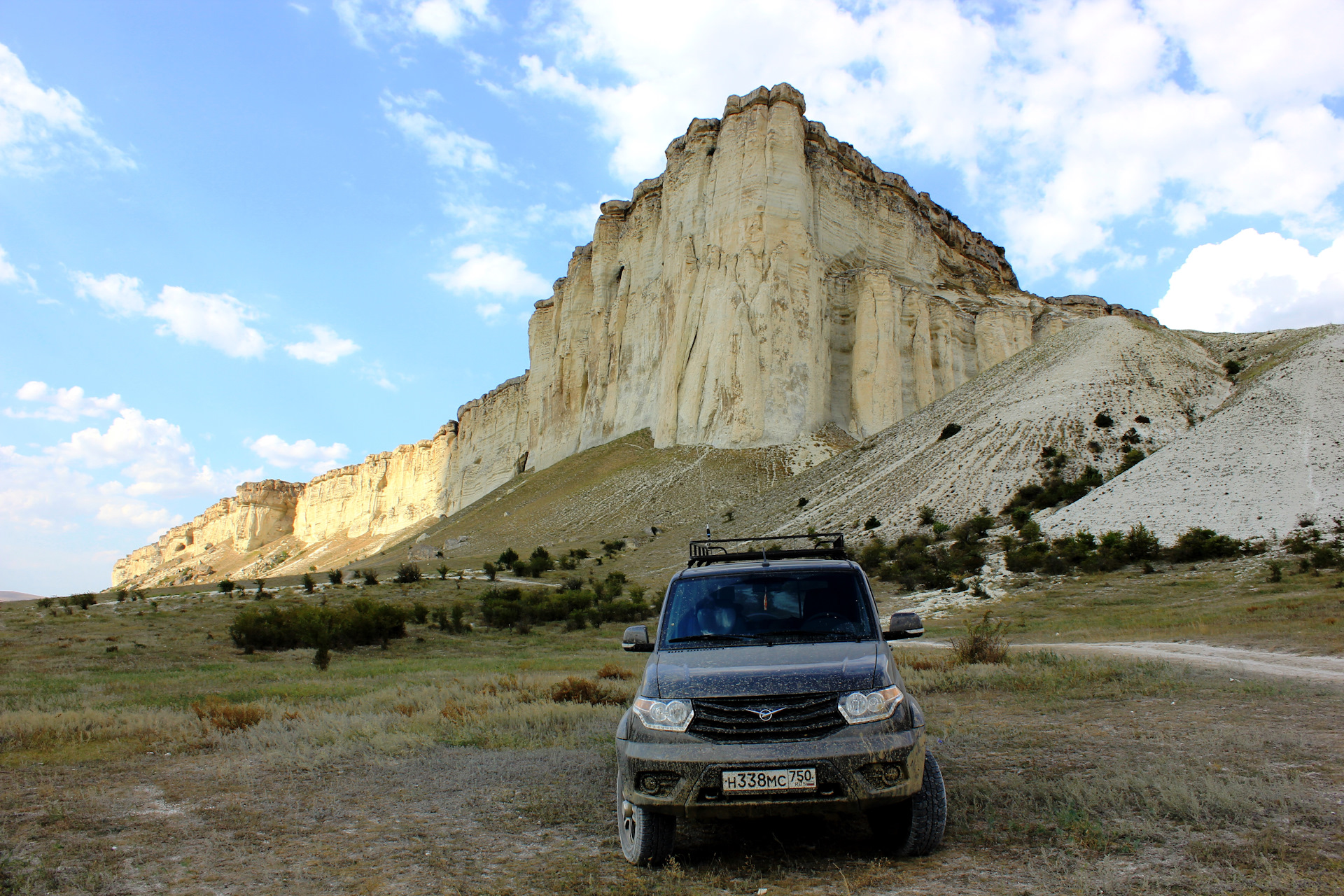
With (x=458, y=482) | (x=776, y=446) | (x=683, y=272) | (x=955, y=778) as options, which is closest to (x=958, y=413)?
(x=776, y=446)

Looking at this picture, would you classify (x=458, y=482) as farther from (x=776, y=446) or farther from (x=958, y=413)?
(x=958, y=413)

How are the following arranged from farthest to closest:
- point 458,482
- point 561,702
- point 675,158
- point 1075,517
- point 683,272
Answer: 1. point 458,482
2. point 675,158
3. point 683,272
4. point 1075,517
5. point 561,702

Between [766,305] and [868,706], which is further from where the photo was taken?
[766,305]

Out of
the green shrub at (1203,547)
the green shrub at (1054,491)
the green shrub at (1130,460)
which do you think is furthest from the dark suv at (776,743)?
the green shrub at (1130,460)

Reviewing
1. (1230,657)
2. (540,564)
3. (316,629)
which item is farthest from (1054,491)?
(316,629)

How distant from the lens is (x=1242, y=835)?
4.34 metres

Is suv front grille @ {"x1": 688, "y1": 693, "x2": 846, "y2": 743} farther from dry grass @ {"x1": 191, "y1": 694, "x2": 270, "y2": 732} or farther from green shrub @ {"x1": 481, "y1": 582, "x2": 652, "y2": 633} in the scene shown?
green shrub @ {"x1": 481, "y1": 582, "x2": 652, "y2": 633}

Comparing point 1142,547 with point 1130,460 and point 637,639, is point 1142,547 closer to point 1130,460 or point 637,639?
point 1130,460

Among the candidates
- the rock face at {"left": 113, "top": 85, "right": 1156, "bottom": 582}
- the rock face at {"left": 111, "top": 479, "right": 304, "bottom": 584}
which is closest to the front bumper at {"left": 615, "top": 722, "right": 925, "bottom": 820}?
the rock face at {"left": 113, "top": 85, "right": 1156, "bottom": 582}

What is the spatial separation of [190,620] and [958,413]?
36362 mm

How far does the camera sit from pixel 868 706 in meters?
4.24

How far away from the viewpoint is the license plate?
400 centimetres

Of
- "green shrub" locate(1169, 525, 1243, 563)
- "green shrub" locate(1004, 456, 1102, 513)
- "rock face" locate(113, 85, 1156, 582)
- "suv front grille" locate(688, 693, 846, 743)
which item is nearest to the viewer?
"suv front grille" locate(688, 693, 846, 743)

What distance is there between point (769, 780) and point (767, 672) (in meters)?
0.54
